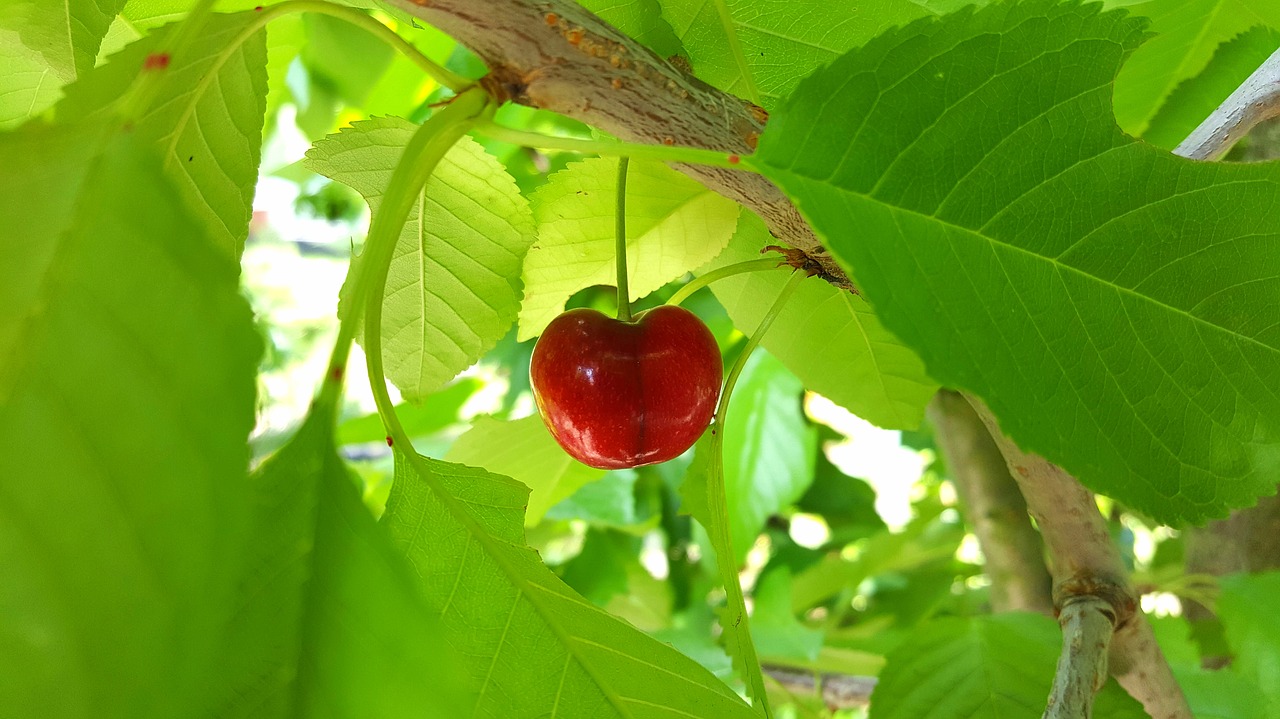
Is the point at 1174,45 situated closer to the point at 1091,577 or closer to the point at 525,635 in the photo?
the point at 1091,577

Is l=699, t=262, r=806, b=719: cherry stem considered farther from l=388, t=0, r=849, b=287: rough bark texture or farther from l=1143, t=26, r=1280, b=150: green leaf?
l=1143, t=26, r=1280, b=150: green leaf

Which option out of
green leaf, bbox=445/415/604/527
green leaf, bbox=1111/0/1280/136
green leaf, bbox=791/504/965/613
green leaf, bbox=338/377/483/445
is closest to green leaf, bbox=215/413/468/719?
green leaf, bbox=445/415/604/527

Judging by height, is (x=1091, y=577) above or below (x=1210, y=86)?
below

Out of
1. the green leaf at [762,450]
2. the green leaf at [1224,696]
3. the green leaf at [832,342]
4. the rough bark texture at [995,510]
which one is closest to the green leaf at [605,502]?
the green leaf at [762,450]

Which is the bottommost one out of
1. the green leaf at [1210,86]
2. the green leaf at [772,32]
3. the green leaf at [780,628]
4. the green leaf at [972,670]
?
the green leaf at [780,628]

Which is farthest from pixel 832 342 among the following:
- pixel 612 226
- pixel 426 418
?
pixel 426 418

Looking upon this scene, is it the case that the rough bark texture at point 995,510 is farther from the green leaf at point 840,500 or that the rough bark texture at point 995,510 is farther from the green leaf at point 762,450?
the green leaf at point 840,500
